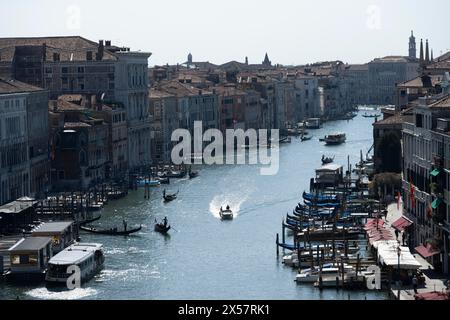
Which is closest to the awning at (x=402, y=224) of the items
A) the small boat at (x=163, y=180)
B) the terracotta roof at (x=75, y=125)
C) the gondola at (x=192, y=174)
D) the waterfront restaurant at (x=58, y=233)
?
the waterfront restaurant at (x=58, y=233)

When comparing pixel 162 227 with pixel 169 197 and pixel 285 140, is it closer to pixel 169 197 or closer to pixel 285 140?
pixel 169 197

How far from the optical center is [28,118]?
23.9 m

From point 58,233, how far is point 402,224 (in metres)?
4.65

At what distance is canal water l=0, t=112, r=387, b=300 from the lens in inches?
527

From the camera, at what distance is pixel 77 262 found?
14.3 metres

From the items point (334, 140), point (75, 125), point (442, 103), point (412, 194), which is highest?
point (442, 103)

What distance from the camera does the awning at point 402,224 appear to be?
15664 millimetres

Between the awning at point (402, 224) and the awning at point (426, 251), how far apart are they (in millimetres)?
1503

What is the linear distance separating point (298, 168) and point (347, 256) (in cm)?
1670

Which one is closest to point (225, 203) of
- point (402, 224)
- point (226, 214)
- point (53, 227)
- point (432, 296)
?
point (226, 214)

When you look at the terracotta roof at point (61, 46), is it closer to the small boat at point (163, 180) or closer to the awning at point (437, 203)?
the small boat at point (163, 180)

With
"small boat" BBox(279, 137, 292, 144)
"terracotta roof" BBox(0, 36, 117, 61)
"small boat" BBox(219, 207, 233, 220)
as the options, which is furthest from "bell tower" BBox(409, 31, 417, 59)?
"small boat" BBox(219, 207, 233, 220)

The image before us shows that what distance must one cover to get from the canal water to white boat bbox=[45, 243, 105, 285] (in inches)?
6.0
